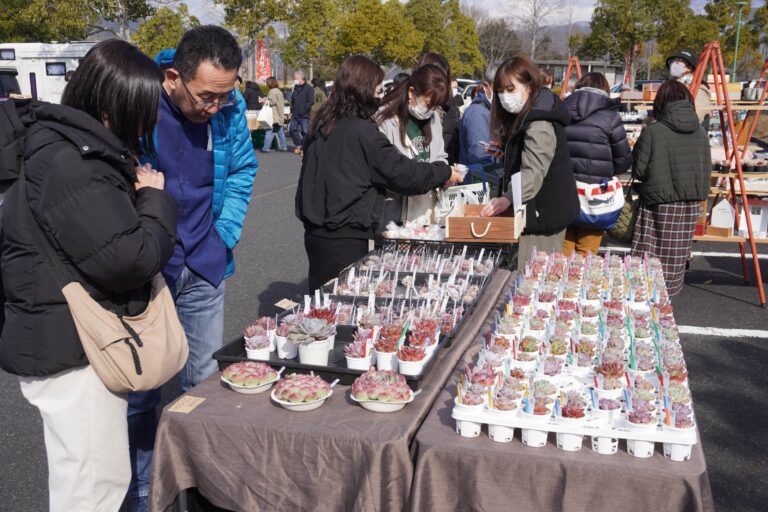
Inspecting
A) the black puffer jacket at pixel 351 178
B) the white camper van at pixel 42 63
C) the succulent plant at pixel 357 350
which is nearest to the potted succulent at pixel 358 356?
the succulent plant at pixel 357 350

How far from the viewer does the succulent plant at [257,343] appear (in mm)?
2365

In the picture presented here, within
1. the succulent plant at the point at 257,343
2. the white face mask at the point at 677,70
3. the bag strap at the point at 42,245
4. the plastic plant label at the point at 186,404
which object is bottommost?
the plastic plant label at the point at 186,404

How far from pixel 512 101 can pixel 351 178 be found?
41.9 inches

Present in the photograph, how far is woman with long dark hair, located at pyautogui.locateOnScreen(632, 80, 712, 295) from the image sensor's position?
5.02m

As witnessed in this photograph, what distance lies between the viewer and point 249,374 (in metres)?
2.16

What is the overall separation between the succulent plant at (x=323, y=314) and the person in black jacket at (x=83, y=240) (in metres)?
0.71

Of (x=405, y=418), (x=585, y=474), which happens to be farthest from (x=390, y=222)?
(x=585, y=474)

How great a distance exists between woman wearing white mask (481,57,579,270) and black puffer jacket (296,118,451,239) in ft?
1.80

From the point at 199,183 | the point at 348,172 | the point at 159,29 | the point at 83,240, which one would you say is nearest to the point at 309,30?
the point at 159,29

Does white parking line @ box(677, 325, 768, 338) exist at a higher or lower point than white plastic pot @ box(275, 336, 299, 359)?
lower

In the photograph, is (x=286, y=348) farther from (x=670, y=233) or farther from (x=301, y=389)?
(x=670, y=233)

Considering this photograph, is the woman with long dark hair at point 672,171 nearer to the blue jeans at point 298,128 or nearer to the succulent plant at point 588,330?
the succulent plant at point 588,330

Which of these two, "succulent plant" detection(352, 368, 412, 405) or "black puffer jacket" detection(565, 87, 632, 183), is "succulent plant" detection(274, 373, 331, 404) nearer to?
"succulent plant" detection(352, 368, 412, 405)

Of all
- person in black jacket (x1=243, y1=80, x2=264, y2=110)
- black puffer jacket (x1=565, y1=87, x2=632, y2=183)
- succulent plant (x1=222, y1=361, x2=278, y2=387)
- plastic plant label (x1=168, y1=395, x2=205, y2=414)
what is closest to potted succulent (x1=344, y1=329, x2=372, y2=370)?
succulent plant (x1=222, y1=361, x2=278, y2=387)
